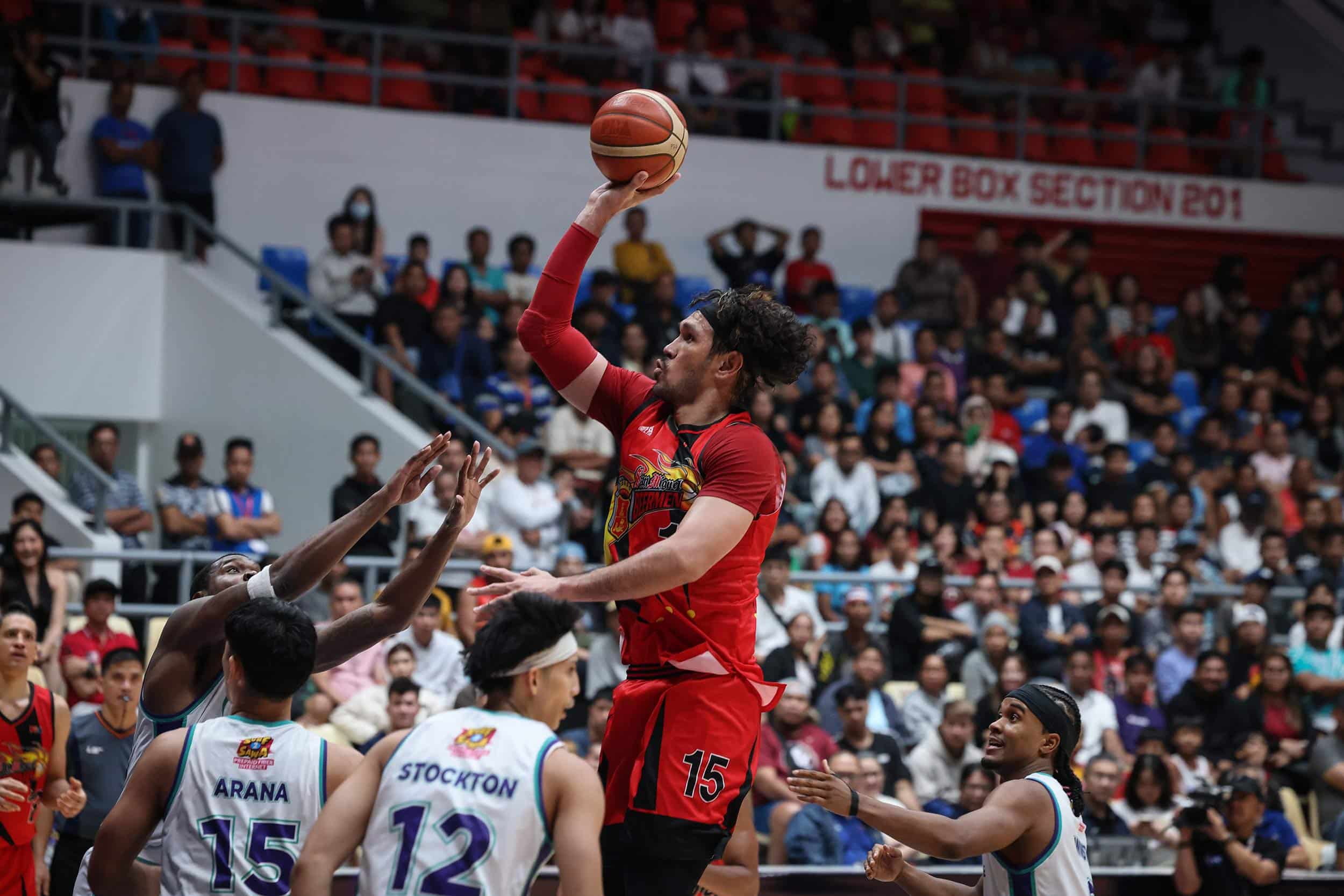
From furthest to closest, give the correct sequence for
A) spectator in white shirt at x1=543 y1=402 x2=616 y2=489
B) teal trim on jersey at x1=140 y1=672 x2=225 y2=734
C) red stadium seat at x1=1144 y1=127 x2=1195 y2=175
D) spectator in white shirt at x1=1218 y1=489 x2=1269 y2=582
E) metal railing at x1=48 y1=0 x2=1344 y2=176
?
red stadium seat at x1=1144 y1=127 x2=1195 y2=175, metal railing at x1=48 y1=0 x2=1344 y2=176, spectator in white shirt at x1=1218 y1=489 x2=1269 y2=582, spectator in white shirt at x1=543 y1=402 x2=616 y2=489, teal trim on jersey at x1=140 y1=672 x2=225 y2=734

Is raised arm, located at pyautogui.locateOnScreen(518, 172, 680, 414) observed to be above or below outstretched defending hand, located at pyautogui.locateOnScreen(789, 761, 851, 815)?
above

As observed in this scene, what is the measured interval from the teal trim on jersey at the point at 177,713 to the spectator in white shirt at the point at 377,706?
15.0 ft

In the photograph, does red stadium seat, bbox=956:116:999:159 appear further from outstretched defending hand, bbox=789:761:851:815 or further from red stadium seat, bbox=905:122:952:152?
outstretched defending hand, bbox=789:761:851:815

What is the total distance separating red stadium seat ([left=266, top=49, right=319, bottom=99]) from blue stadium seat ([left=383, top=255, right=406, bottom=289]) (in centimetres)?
186

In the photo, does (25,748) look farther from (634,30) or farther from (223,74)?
(634,30)

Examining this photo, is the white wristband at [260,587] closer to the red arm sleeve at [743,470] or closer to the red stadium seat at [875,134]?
the red arm sleeve at [743,470]

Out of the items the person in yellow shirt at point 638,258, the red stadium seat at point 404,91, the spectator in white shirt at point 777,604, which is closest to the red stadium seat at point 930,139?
the person in yellow shirt at point 638,258

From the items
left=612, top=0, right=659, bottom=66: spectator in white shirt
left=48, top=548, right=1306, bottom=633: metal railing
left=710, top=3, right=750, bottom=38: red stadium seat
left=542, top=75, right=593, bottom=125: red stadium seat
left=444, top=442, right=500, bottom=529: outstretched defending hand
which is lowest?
left=48, top=548, right=1306, bottom=633: metal railing

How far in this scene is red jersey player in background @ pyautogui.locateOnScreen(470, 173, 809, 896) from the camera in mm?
4801

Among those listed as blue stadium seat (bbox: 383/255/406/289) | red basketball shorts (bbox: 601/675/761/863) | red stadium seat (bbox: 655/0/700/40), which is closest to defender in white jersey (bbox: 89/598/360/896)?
red basketball shorts (bbox: 601/675/761/863)

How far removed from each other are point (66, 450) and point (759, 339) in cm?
800

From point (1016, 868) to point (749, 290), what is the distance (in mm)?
1898

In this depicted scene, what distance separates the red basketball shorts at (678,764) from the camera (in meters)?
4.80

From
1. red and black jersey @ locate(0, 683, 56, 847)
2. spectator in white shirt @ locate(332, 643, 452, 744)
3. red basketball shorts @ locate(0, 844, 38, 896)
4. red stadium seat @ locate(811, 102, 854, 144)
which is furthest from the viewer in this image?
red stadium seat @ locate(811, 102, 854, 144)
